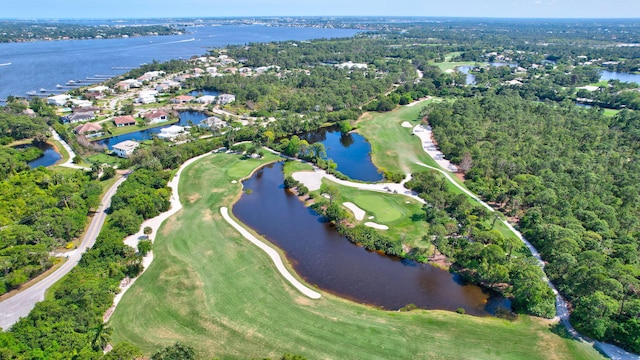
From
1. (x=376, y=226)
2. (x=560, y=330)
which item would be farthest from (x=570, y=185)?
(x=376, y=226)

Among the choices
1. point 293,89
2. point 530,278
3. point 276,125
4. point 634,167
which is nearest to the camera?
point 530,278

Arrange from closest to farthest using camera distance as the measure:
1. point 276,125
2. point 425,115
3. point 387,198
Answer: point 387,198 < point 276,125 < point 425,115

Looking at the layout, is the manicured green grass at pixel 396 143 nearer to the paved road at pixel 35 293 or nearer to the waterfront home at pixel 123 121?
the paved road at pixel 35 293

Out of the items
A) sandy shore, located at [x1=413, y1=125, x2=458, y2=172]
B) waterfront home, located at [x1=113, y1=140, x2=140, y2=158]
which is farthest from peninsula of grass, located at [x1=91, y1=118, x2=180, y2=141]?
sandy shore, located at [x1=413, y1=125, x2=458, y2=172]

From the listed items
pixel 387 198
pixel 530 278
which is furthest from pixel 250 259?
pixel 530 278

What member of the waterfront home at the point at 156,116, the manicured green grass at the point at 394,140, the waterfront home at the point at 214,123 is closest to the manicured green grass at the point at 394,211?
the manicured green grass at the point at 394,140

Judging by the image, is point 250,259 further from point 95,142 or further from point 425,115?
point 425,115

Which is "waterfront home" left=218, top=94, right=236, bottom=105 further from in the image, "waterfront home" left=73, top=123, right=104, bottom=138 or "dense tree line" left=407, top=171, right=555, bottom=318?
"dense tree line" left=407, top=171, right=555, bottom=318
